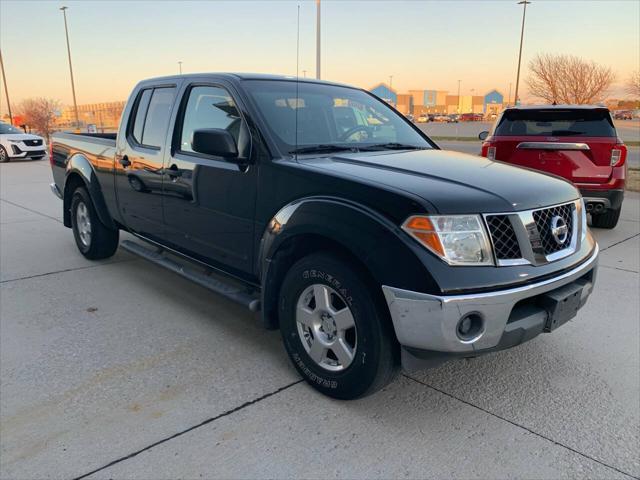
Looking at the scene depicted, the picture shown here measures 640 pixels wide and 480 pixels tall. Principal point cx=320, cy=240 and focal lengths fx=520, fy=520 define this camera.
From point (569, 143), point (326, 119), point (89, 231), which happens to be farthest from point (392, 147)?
point (569, 143)

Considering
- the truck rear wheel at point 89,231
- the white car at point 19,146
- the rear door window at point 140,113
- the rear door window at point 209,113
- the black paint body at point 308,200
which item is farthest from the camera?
the white car at point 19,146

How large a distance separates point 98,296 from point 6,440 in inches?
83.6

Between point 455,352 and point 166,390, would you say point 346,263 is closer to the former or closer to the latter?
point 455,352

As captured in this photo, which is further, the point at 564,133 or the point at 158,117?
the point at 564,133

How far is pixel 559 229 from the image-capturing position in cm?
274

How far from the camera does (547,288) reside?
2535 mm

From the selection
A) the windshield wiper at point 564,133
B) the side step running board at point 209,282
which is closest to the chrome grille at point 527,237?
the side step running board at point 209,282

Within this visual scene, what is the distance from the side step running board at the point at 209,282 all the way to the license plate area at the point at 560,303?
1658 millimetres

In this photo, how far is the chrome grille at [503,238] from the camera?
2447 mm

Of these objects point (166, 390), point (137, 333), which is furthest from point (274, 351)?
point (137, 333)

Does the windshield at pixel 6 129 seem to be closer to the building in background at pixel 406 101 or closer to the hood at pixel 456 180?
the hood at pixel 456 180

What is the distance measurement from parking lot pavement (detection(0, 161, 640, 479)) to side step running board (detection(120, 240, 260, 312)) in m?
0.37

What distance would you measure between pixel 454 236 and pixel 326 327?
0.90 meters

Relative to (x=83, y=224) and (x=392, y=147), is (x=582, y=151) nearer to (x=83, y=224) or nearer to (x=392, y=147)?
(x=392, y=147)
